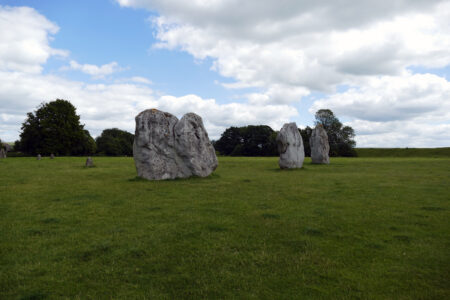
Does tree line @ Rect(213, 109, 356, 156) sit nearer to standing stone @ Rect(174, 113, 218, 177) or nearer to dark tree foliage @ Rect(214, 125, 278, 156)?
dark tree foliage @ Rect(214, 125, 278, 156)

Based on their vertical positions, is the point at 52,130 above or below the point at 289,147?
above

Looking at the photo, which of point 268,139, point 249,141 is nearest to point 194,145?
point 268,139

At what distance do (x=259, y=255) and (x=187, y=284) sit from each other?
5.45ft

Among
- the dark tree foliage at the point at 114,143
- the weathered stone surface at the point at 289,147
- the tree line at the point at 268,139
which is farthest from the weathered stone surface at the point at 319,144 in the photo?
the dark tree foliage at the point at 114,143

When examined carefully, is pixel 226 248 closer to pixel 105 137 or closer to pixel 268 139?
pixel 268 139

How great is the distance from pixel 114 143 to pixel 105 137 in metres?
5.38

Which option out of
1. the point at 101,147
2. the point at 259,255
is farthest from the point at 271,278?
the point at 101,147

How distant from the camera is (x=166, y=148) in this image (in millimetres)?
18141

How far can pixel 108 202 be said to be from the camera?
1133 cm

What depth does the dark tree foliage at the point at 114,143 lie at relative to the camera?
77.4 meters

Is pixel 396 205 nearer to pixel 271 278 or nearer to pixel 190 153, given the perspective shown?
pixel 271 278

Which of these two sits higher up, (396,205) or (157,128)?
(157,128)

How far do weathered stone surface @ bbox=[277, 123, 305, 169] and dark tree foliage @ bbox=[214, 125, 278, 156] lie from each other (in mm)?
50104

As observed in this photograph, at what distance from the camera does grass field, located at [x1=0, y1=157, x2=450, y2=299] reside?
4.69 metres
